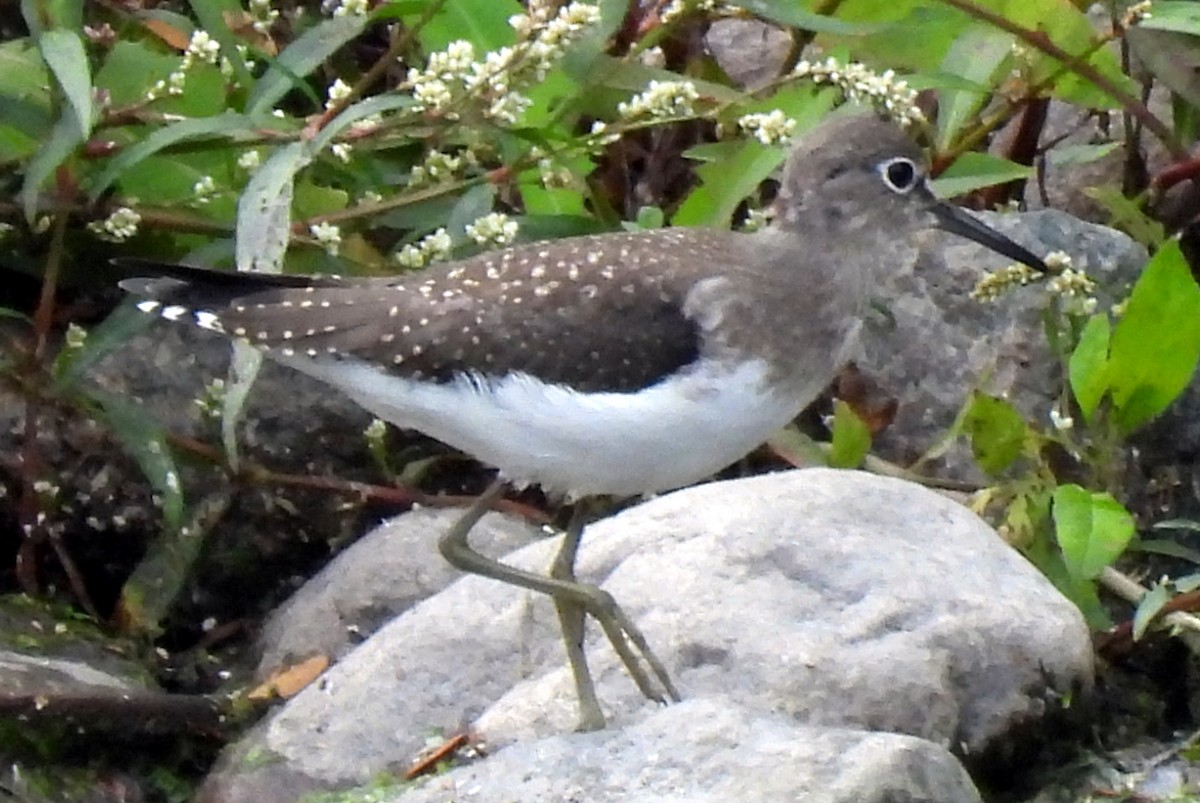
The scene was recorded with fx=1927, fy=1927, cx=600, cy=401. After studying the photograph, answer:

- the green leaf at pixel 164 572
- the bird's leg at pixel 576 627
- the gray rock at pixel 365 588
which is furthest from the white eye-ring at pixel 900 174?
the green leaf at pixel 164 572

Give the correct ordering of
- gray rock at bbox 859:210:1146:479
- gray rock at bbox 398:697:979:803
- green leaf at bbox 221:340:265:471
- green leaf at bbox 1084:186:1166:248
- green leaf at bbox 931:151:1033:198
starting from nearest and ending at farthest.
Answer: gray rock at bbox 398:697:979:803, green leaf at bbox 221:340:265:471, green leaf at bbox 931:151:1033:198, gray rock at bbox 859:210:1146:479, green leaf at bbox 1084:186:1166:248

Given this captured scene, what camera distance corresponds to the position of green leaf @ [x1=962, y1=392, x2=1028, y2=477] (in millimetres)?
3588

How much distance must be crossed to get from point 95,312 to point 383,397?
1.09 meters

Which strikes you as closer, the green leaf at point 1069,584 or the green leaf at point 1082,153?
the green leaf at point 1069,584

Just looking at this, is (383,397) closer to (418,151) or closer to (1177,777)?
(418,151)

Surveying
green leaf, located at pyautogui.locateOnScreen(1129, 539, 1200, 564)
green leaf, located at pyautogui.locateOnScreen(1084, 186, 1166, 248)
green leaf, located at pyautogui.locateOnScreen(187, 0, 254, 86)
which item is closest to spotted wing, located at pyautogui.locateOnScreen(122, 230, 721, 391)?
green leaf, located at pyautogui.locateOnScreen(187, 0, 254, 86)

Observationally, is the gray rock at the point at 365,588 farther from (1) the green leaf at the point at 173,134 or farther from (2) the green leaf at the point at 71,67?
(2) the green leaf at the point at 71,67

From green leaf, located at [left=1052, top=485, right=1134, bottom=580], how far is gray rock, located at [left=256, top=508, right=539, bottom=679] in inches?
44.2

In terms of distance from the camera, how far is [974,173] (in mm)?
4020

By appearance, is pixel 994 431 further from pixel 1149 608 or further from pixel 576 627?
pixel 576 627

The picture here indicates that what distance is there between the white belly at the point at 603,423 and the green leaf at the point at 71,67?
0.62 metres

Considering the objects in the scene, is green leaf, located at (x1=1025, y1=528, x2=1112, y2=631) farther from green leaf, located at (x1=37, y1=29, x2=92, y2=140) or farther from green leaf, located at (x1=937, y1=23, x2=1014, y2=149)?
green leaf, located at (x1=37, y1=29, x2=92, y2=140)

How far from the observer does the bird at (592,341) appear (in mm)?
2926

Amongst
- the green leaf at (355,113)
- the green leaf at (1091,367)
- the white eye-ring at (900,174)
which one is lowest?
the green leaf at (1091,367)
